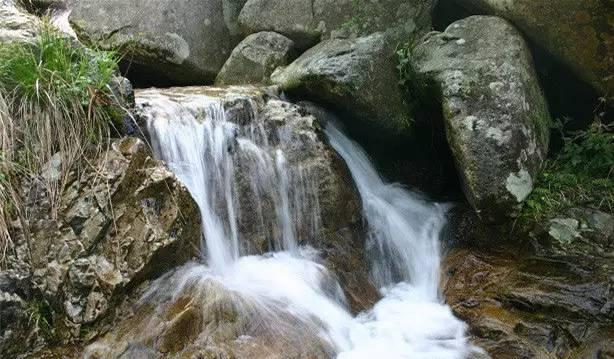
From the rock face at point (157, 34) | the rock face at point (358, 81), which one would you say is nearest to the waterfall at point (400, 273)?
the rock face at point (358, 81)

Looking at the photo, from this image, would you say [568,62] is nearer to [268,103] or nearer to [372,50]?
[372,50]

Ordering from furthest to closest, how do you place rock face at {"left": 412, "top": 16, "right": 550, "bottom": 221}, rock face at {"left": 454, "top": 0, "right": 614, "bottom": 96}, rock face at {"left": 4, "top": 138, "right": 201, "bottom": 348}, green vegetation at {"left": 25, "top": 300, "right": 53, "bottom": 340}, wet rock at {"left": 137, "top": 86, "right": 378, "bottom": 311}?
rock face at {"left": 454, "top": 0, "right": 614, "bottom": 96}
rock face at {"left": 412, "top": 16, "right": 550, "bottom": 221}
wet rock at {"left": 137, "top": 86, "right": 378, "bottom": 311}
rock face at {"left": 4, "top": 138, "right": 201, "bottom": 348}
green vegetation at {"left": 25, "top": 300, "right": 53, "bottom": 340}

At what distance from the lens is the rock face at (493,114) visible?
4215 millimetres

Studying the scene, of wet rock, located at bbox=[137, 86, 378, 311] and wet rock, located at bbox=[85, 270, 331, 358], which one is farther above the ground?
wet rock, located at bbox=[137, 86, 378, 311]

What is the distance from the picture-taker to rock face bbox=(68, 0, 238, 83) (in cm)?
620

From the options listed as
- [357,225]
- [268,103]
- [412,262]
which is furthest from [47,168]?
[412,262]

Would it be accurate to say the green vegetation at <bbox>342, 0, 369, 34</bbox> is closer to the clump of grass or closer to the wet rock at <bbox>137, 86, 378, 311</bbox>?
the wet rock at <bbox>137, 86, 378, 311</bbox>

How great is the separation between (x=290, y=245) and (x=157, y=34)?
11.8 ft

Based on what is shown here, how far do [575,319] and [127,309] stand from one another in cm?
297

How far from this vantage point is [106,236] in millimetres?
3113

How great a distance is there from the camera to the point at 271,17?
6.30 metres

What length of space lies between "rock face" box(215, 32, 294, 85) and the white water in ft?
4.86

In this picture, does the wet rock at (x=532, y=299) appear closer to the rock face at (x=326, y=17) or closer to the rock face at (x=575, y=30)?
the rock face at (x=575, y=30)

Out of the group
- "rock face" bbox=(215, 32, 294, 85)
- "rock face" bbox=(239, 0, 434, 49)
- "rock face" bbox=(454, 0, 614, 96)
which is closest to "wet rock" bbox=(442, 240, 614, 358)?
"rock face" bbox=(454, 0, 614, 96)
